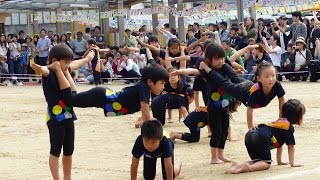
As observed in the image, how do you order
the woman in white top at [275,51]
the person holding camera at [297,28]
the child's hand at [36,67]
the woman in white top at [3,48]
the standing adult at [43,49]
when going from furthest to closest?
the standing adult at [43,49] → the woman in white top at [3,48] → the person holding camera at [297,28] → the woman in white top at [275,51] → the child's hand at [36,67]

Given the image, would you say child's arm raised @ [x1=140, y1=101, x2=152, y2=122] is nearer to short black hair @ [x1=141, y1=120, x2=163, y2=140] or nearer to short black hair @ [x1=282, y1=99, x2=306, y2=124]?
short black hair @ [x1=141, y1=120, x2=163, y2=140]

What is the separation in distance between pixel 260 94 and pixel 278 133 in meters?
0.48

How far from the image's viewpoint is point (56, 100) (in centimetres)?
707

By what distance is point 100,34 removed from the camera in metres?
24.5

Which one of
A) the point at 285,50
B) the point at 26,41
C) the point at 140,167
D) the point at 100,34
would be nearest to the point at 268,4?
the point at 285,50

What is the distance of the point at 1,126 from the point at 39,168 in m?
4.40

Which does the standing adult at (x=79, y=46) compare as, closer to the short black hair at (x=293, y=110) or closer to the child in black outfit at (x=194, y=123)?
the child in black outfit at (x=194, y=123)

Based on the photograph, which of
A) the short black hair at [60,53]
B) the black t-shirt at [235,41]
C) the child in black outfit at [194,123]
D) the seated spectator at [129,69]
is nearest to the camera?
the short black hair at [60,53]

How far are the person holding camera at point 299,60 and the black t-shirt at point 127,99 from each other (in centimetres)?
1141

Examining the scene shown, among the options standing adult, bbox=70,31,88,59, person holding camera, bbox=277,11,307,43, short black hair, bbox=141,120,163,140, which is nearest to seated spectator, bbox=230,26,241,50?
person holding camera, bbox=277,11,307,43

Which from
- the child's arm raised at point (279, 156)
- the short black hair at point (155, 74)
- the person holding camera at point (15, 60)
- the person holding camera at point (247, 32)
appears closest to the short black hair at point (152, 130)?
the short black hair at point (155, 74)

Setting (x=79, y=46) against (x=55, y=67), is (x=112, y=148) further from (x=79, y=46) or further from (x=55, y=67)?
(x=79, y=46)

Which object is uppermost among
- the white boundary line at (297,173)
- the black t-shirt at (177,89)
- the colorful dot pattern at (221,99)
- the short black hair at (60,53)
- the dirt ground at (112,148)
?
the short black hair at (60,53)

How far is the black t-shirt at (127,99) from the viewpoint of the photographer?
716 cm
